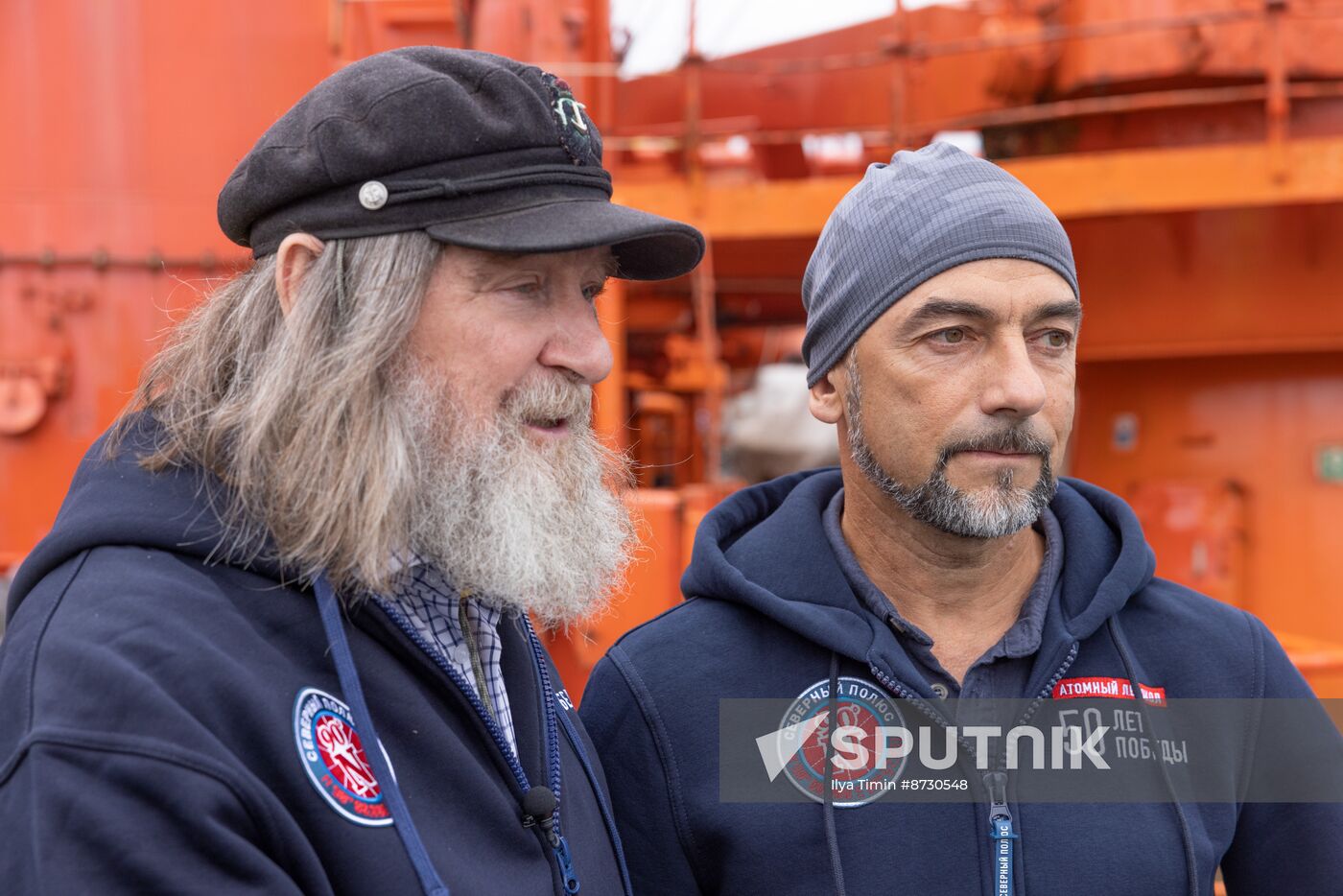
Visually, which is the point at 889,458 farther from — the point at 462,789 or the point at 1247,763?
the point at 462,789

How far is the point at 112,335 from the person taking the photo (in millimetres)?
5672

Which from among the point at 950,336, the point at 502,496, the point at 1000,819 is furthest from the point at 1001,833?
the point at 502,496

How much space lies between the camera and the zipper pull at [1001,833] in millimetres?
1882

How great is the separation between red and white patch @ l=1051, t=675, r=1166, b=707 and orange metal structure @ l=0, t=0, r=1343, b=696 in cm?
300

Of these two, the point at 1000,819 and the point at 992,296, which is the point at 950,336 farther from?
the point at 1000,819

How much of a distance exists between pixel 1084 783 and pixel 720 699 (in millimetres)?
599

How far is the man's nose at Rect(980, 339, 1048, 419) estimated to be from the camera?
2045 mm

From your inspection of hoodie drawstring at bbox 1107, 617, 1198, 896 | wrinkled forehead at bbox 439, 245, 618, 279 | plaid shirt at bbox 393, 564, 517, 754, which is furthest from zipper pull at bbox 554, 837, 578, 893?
hoodie drawstring at bbox 1107, 617, 1198, 896

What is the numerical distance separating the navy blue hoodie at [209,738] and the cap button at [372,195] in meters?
0.41

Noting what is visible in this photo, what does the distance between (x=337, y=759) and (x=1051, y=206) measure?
4.50 m

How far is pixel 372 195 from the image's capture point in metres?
1.62

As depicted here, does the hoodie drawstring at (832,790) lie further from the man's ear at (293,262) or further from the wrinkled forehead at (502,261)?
the man's ear at (293,262)

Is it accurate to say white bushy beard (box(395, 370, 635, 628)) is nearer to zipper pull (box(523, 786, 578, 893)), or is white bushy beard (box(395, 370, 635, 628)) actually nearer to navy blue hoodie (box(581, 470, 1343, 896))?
zipper pull (box(523, 786, 578, 893))

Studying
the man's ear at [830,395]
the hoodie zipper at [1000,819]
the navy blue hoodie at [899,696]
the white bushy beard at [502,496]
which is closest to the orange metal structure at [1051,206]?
the man's ear at [830,395]
